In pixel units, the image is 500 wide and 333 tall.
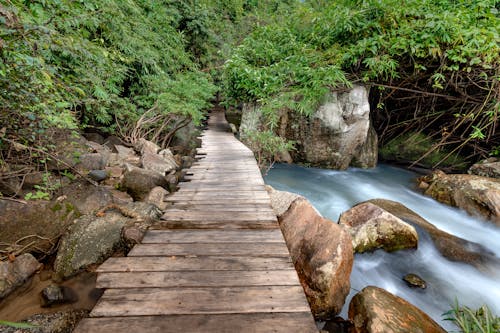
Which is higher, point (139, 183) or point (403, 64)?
point (403, 64)

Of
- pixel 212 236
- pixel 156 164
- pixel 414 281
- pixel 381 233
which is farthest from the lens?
pixel 156 164

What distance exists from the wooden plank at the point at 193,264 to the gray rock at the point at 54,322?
41.9 inches

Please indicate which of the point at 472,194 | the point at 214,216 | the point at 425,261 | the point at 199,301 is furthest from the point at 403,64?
the point at 199,301

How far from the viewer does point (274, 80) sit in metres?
7.27

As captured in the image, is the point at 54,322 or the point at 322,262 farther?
the point at 322,262

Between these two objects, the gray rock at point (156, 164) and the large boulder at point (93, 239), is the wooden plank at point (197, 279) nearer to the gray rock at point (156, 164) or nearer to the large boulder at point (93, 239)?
the large boulder at point (93, 239)

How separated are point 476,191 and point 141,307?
706cm

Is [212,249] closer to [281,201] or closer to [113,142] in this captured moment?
[281,201]

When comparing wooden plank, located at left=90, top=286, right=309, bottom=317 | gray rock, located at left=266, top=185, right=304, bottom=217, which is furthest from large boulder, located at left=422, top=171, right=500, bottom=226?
wooden plank, located at left=90, top=286, right=309, bottom=317

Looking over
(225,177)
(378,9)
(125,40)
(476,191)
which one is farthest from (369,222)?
(125,40)

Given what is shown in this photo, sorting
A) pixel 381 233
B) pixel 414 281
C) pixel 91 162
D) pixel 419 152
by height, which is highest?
pixel 419 152

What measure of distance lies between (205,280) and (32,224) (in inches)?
114

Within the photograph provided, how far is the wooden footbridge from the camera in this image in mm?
1430

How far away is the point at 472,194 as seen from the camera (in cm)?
495
